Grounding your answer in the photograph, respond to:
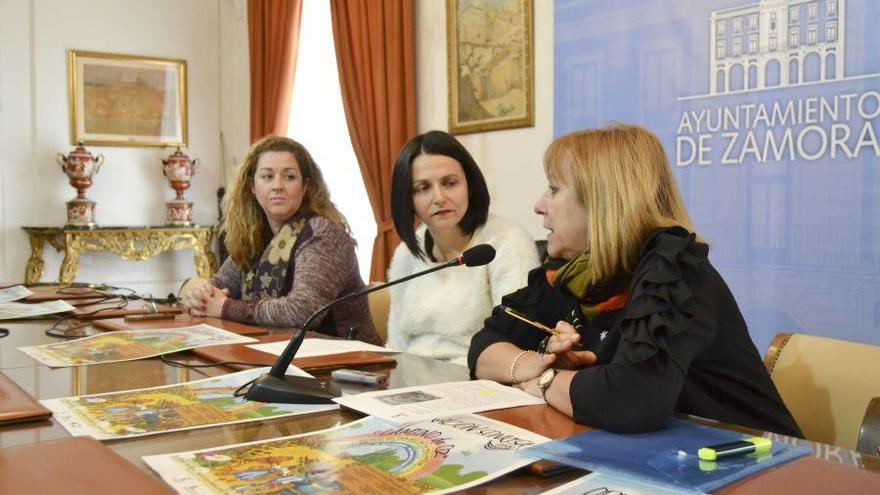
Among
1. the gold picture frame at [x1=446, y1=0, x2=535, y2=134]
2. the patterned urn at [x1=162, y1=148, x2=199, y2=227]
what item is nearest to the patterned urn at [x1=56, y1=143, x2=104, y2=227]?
the patterned urn at [x1=162, y1=148, x2=199, y2=227]

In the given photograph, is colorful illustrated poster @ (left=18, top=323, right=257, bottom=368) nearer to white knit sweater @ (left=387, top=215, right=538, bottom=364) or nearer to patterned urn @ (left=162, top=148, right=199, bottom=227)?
white knit sweater @ (left=387, top=215, right=538, bottom=364)

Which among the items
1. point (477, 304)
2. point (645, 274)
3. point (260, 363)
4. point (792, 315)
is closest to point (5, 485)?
point (260, 363)

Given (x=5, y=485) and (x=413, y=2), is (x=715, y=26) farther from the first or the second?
(x=5, y=485)

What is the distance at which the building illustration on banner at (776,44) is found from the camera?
101 inches

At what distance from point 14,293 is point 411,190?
1.60m

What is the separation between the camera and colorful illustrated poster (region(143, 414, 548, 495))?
881 millimetres

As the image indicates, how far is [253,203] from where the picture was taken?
288 cm

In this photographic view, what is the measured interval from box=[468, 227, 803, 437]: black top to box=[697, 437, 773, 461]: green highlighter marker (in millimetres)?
152

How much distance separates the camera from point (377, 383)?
1451 mm

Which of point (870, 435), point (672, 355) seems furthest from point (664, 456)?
point (870, 435)

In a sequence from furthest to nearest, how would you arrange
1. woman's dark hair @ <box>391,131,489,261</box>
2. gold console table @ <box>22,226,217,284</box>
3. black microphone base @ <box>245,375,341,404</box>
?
gold console table @ <box>22,226,217,284</box> < woman's dark hair @ <box>391,131,489,261</box> < black microphone base @ <box>245,375,341,404</box>

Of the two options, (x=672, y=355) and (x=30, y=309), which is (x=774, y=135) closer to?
(x=672, y=355)

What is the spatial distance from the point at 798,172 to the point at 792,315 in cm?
47

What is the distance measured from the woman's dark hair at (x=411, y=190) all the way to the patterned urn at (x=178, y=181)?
4.01 m
